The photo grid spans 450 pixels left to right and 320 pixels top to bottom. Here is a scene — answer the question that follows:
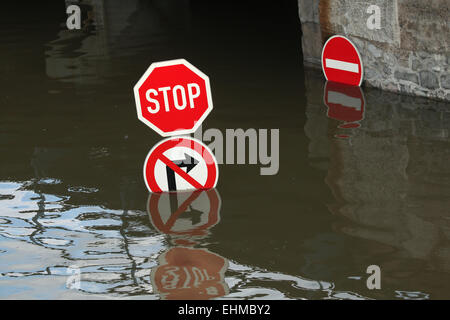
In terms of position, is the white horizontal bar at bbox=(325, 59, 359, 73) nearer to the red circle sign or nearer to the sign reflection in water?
the red circle sign

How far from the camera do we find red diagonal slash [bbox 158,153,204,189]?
714 centimetres

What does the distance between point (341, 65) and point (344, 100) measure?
0.89 m

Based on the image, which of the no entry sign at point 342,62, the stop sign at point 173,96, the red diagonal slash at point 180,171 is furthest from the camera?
the no entry sign at point 342,62

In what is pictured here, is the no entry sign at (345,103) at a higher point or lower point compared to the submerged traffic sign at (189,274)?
higher

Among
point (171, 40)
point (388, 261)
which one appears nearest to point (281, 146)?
point (388, 261)

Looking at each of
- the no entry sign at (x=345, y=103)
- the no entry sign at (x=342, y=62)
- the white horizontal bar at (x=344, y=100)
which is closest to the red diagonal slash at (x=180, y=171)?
the no entry sign at (x=345, y=103)

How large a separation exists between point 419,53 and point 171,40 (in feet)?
21.0

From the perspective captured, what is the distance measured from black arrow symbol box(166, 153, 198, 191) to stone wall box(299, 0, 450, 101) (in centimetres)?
415

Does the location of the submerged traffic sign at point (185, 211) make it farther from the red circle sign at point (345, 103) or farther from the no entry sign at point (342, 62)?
the no entry sign at point (342, 62)

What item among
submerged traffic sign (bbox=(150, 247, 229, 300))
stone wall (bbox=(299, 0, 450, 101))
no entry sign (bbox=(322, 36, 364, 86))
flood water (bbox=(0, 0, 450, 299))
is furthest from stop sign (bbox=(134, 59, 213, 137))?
no entry sign (bbox=(322, 36, 364, 86))

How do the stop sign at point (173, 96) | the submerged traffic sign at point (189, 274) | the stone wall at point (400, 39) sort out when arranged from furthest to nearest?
the stone wall at point (400, 39)
the stop sign at point (173, 96)
the submerged traffic sign at point (189, 274)

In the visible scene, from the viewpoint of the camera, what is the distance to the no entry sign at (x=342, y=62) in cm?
1113
